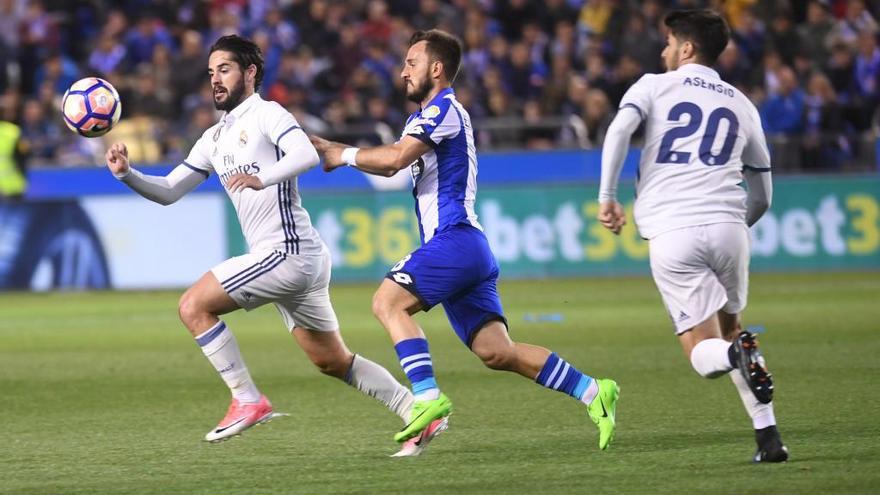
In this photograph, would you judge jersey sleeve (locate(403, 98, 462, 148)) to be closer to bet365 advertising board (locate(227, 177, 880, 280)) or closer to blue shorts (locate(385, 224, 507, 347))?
blue shorts (locate(385, 224, 507, 347))

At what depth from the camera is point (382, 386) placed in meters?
7.72

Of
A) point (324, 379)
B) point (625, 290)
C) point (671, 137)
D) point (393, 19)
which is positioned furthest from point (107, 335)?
point (393, 19)

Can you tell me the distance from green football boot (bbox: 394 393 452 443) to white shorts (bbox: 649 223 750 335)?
115 centimetres

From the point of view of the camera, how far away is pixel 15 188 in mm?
21828

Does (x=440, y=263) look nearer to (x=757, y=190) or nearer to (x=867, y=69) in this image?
(x=757, y=190)

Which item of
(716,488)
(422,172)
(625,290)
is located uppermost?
(422,172)

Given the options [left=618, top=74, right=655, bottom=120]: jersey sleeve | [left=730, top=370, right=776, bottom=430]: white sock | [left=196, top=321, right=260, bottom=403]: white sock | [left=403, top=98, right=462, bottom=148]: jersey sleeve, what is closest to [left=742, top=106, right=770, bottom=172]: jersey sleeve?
[left=618, top=74, right=655, bottom=120]: jersey sleeve

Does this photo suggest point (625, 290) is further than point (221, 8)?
No

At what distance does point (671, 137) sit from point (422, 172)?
1.28 metres

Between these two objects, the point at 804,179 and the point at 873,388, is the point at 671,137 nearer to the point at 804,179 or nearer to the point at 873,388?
the point at 873,388

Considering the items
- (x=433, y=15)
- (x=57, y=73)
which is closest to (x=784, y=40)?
(x=433, y=15)

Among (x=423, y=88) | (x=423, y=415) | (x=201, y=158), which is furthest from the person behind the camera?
(x=201, y=158)

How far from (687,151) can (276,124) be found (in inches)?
81.7

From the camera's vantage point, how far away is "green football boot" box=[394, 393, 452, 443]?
6.93 m
